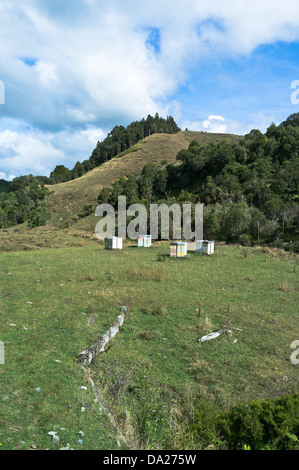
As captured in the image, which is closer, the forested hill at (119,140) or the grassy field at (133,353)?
the grassy field at (133,353)

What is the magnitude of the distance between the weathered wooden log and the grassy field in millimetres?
188

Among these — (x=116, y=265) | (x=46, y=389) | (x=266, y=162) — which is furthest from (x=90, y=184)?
(x=46, y=389)

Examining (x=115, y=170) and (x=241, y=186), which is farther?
(x=115, y=170)

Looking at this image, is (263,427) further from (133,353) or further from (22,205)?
(22,205)

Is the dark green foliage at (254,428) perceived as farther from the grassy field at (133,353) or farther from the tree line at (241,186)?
the tree line at (241,186)

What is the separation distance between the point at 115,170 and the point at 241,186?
45089 mm

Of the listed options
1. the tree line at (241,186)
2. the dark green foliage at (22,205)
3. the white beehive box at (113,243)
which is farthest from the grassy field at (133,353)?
the dark green foliage at (22,205)

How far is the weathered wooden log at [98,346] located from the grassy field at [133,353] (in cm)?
19

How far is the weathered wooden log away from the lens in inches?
282

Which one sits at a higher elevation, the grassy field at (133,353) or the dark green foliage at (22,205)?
the dark green foliage at (22,205)

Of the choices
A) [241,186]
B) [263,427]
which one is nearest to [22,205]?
[241,186]

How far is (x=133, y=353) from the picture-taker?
801 centimetres

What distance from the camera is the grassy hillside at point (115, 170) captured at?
2699 inches

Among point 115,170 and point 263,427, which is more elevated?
point 115,170
